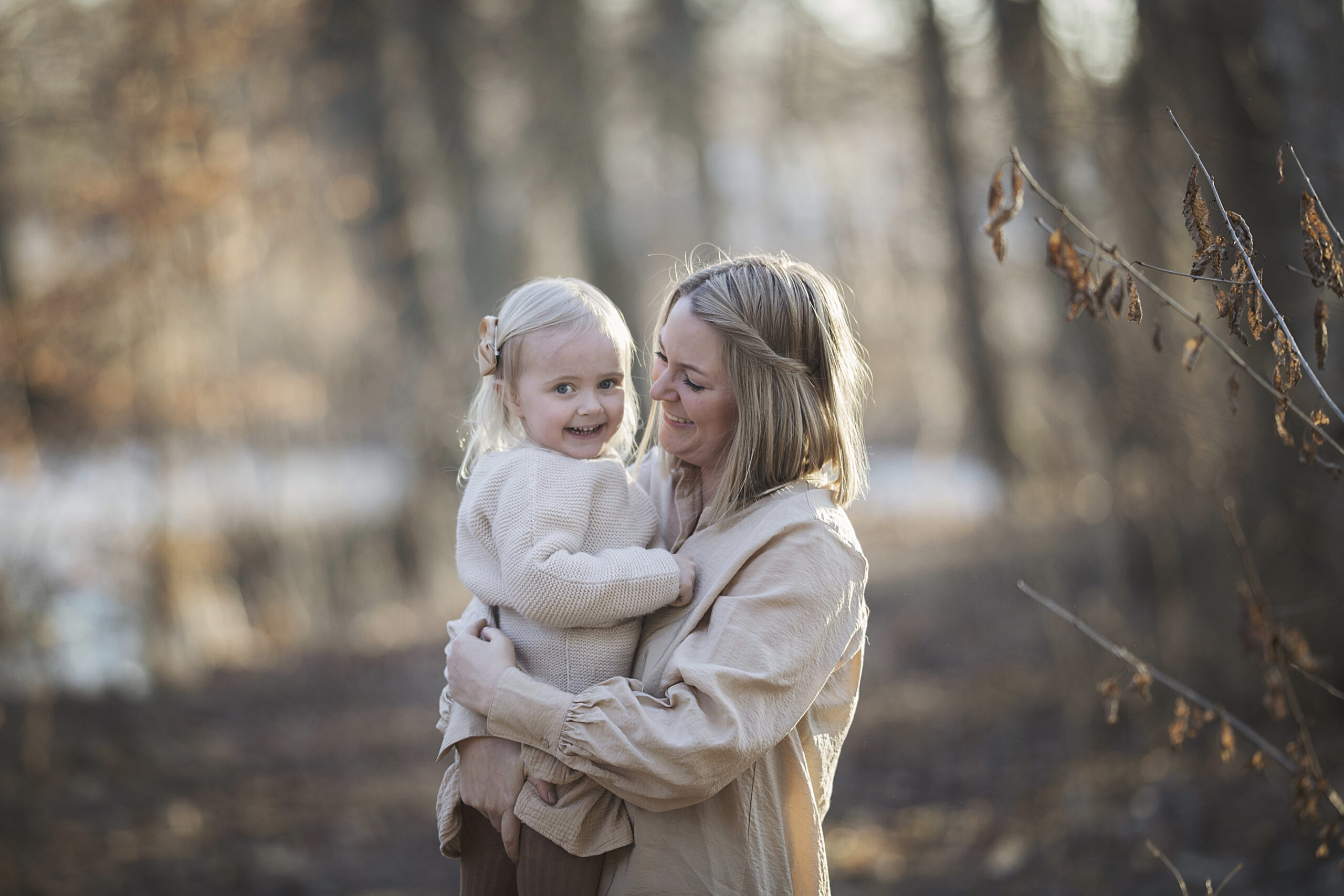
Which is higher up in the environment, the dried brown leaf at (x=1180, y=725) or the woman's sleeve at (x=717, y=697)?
the woman's sleeve at (x=717, y=697)

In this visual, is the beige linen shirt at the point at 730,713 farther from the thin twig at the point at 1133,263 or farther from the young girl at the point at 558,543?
the thin twig at the point at 1133,263

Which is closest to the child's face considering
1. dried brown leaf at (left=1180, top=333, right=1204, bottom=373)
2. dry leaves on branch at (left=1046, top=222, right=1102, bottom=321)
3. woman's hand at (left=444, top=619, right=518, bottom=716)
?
woman's hand at (left=444, top=619, right=518, bottom=716)

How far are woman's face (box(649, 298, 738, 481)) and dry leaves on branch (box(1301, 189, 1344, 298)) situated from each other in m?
1.12

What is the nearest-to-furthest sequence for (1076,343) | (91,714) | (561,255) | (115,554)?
(1076,343)
(91,714)
(115,554)
(561,255)

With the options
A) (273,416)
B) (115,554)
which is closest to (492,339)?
(115,554)

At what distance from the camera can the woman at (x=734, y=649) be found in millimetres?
2068

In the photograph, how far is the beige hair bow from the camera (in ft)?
8.38

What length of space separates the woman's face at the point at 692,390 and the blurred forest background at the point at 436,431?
1471 millimetres

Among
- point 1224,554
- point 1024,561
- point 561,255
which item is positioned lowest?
point 1024,561

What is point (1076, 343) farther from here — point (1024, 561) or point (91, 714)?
point (91, 714)

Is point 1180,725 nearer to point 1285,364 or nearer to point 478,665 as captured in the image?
point 1285,364

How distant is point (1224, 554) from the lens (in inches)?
207

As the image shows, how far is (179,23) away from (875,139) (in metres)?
13.6

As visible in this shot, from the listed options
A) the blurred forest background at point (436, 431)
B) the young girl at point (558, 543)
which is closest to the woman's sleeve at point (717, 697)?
the young girl at point (558, 543)
